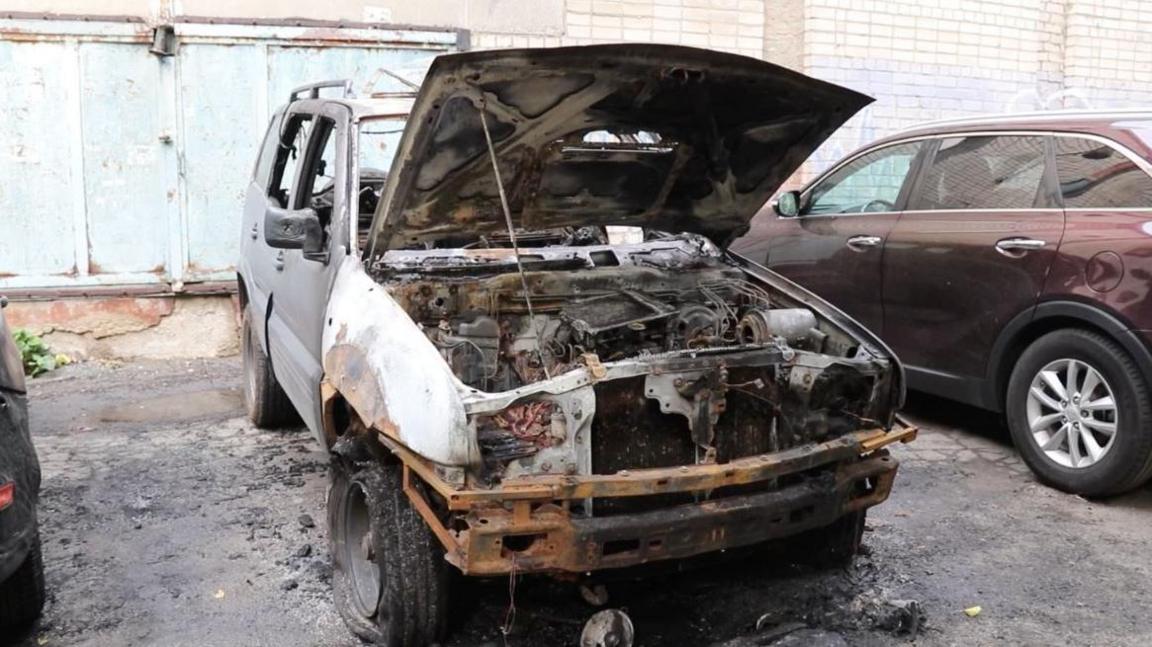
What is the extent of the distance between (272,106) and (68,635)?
5.09 metres

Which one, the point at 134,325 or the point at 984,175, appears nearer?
the point at 984,175

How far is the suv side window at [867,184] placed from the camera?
6.05 meters

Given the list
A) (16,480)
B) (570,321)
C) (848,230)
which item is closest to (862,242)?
(848,230)

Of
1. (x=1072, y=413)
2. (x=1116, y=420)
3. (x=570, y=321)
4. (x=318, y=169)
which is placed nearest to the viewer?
(x=570, y=321)

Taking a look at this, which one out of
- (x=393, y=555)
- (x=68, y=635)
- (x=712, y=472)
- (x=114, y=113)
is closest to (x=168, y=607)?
(x=68, y=635)

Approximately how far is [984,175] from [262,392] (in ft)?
14.4

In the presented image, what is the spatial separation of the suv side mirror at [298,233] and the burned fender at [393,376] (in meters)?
0.42

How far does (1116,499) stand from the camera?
16.1 ft

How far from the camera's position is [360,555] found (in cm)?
358

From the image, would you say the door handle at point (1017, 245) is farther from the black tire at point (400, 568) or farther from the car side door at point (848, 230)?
the black tire at point (400, 568)

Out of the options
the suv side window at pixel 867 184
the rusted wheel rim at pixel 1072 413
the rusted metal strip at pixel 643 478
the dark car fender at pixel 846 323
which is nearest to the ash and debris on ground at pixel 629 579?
the rusted wheel rim at pixel 1072 413

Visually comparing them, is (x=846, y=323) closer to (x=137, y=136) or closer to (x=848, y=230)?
(x=848, y=230)

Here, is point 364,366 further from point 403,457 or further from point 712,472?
point 712,472

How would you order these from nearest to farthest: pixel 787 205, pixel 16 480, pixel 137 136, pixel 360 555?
pixel 16 480 < pixel 360 555 < pixel 787 205 < pixel 137 136
